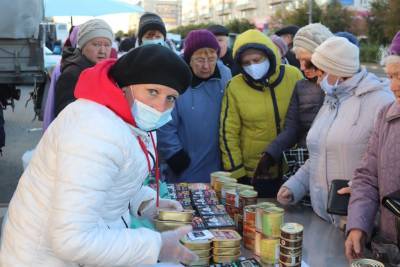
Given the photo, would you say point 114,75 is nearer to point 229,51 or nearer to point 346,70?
point 346,70

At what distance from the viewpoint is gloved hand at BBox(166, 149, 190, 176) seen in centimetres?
297

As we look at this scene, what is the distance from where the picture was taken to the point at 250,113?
9.58 ft

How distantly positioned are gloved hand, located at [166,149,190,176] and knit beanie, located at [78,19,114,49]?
1099mm

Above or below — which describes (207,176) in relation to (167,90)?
below

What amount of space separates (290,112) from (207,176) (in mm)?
710

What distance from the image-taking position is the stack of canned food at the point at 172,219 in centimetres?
169

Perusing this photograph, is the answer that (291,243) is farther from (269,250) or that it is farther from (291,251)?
(269,250)

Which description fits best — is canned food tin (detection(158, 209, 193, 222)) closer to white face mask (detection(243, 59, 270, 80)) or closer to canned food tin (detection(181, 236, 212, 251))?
canned food tin (detection(181, 236, 212, 251))

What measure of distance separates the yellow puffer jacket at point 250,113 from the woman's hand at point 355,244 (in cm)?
109

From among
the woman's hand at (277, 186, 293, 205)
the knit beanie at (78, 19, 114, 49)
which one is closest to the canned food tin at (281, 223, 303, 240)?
the woman's hand at (277, 186, 293, 205)

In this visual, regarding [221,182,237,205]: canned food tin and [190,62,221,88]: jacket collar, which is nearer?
[221,182,237,205]: canned food tin

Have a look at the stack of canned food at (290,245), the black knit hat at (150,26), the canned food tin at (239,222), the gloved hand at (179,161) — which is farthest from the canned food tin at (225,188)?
the black knit hat at (150,26)

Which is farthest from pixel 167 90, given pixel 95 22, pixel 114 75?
pixel 95 22

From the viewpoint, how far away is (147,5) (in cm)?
7306
